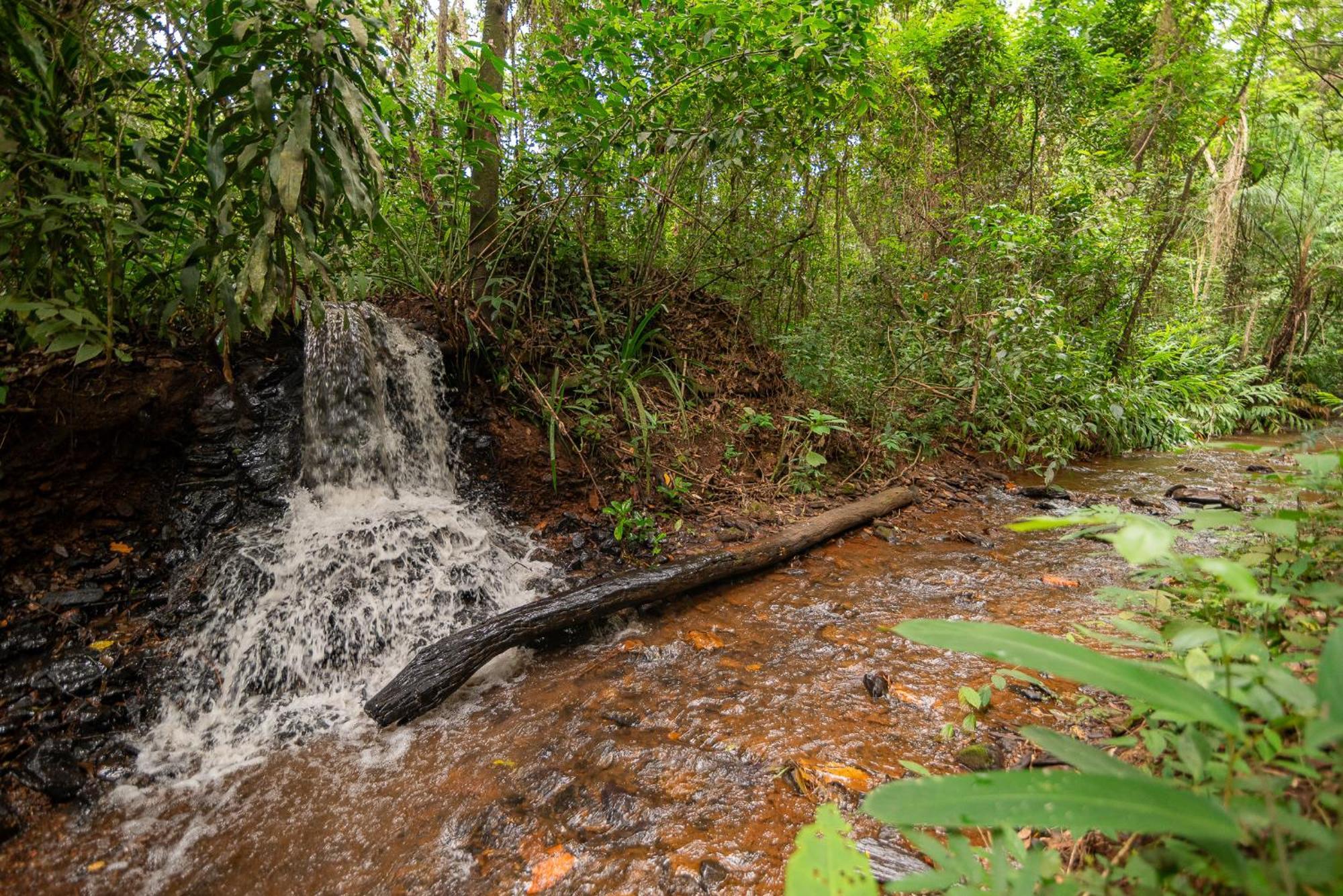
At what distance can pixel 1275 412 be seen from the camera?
352 inches

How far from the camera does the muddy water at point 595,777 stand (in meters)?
1.73

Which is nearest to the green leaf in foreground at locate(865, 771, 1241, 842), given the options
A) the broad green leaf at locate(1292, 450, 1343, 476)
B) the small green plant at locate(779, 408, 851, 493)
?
the broad green leaf at locate(1292, 450, 1343, 476)

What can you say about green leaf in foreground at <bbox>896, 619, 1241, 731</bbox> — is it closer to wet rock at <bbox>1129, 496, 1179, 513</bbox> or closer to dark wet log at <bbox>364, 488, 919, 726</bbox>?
dark wet log at <bbox>364, 488, 919, 726</bbox>

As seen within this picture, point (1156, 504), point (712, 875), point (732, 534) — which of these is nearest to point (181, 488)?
point (732, 534)

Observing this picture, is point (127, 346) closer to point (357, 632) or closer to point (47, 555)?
point (47, 555)

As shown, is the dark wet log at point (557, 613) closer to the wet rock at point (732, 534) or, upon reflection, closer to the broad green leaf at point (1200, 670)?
the wet rock at point (732, 534)

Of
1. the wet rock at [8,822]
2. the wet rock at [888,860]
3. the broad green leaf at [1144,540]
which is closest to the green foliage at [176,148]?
the wet rock at [8,822]

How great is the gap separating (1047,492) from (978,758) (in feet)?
13.7

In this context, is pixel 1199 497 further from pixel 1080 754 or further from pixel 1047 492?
pixel 1080 754

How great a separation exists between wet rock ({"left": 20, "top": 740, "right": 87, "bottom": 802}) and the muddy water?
136mm

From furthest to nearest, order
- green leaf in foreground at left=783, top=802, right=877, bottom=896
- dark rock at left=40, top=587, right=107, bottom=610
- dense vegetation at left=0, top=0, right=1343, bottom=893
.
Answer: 1. dark rock at left=40, top=587, right=107, bottom=610
2. dense vegetation at left=0, top=0, right=1343, bottom=893
3. green leaf in foreground at left=783, top=802, right=877, bottom=896

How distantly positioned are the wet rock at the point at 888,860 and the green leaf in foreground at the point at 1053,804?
860mm

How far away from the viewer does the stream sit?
1775 mm

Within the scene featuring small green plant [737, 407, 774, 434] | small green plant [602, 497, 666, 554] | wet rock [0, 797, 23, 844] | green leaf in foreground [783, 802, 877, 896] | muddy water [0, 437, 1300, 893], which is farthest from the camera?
small green plant [737, 407, 774, 434]
